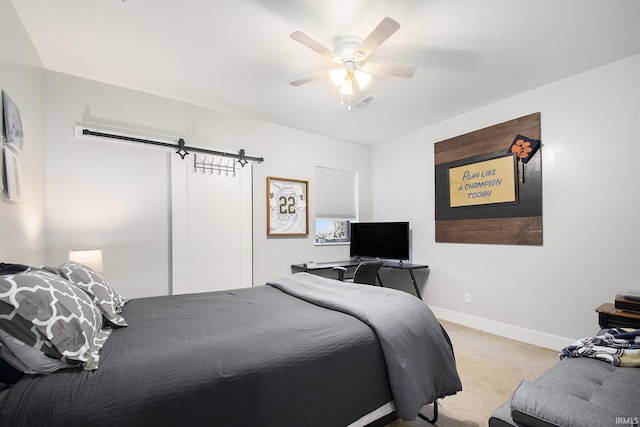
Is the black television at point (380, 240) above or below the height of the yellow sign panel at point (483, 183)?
below

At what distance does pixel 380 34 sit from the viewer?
1.86 meters

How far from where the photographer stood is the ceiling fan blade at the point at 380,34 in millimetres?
1725

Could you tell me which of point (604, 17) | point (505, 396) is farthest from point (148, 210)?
point (604, 17)

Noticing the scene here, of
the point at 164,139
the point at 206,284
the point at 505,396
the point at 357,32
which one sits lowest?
the point at 505,396

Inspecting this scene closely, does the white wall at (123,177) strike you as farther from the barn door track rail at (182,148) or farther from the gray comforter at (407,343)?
the gray comforter at (407,343)

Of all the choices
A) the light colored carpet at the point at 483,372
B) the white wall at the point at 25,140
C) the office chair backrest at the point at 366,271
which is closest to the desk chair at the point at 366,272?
the office chair backrest at the point at 366,271

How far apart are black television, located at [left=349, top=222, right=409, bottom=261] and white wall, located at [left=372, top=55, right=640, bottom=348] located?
69cm

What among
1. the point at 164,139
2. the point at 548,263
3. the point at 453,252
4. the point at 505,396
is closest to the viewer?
the point at 505,396

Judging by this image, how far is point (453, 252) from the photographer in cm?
385

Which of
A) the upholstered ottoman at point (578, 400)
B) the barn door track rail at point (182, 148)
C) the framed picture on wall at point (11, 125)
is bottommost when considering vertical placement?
the upholstered ottoman at point (578, 400)

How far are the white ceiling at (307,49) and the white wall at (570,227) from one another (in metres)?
0.25

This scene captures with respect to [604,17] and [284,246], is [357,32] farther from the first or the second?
[284,246]

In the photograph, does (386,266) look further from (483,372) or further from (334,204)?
(483,372)

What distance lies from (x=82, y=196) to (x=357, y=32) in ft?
9.39
